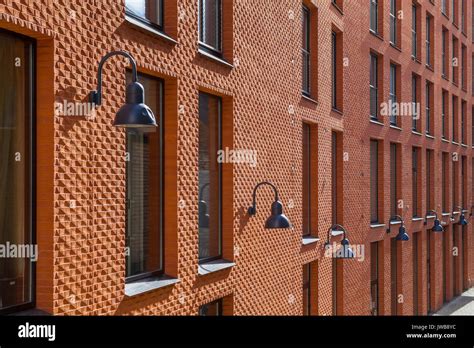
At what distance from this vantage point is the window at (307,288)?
15.5 meters

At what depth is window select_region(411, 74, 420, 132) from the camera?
25672mm

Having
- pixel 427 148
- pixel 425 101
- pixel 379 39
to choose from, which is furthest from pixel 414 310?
pixel 379 39

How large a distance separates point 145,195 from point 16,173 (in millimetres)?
2514

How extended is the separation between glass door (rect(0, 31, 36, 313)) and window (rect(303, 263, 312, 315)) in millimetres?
9635

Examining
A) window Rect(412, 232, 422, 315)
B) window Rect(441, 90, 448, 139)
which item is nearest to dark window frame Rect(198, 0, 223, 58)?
window Rect(412, 232, 422, 315)

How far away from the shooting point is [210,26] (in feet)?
36.0

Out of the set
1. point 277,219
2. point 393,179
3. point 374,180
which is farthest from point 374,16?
point 277,219

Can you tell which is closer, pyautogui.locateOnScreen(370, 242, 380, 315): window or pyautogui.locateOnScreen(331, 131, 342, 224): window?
pyautogui.locateOnScreen(331, 131, 342, 224): window

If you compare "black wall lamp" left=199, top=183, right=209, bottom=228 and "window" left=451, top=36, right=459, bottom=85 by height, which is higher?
"window" left=451, top=36, right=459, bottom=85

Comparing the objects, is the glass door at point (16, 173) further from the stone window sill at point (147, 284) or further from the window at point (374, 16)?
the window at point (374, 16)

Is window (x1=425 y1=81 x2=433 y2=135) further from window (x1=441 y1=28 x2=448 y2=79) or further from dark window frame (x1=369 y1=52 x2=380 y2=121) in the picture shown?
dark window frame (x1=369 y1=52 x2=380 y2=121)

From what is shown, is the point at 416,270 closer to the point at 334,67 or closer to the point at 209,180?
the point at 334,67

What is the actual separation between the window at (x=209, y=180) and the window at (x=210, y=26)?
81 cm

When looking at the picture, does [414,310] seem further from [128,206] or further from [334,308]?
[128,206]
